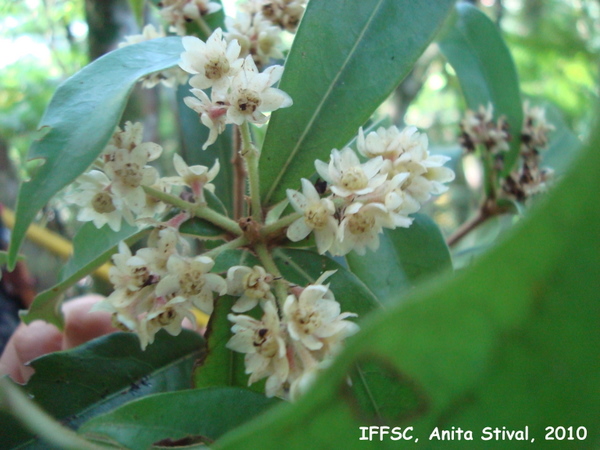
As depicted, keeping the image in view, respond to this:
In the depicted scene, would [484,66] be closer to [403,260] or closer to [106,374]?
[403,260]

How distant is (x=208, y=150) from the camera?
1.17 meters

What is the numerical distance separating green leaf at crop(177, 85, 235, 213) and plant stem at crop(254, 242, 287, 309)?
1.21 ft

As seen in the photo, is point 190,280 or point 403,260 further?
point 403,260

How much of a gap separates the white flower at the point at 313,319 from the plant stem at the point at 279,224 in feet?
0.47

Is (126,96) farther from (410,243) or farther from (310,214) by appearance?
(410,243)

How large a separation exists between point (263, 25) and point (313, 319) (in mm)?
609

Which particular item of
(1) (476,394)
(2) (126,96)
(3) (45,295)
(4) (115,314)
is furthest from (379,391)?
(3) (45,295)

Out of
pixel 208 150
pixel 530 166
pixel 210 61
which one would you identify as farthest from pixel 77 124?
pixel 530 166

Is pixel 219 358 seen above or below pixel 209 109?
below

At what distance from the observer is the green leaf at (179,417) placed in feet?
1.90

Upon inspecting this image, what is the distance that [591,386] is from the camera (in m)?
0.37

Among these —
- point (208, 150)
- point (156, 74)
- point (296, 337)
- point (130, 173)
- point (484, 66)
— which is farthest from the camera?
point (484, 66)

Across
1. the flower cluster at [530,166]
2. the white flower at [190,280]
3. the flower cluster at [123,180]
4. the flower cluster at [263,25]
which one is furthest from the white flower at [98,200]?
the flower cluster at [530,166]

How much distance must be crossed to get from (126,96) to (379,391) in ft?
1.60
